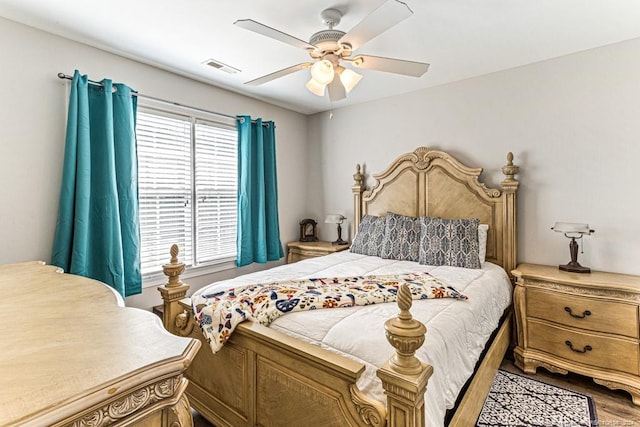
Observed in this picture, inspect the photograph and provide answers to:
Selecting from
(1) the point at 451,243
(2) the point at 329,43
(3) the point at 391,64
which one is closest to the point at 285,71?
(2) the point at 329,43

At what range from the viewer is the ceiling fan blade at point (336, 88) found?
219cm

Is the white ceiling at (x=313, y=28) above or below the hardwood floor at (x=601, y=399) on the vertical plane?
above

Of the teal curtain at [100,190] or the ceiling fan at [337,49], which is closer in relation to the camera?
the ceiling fan at [337,49]

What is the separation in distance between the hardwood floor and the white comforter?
674mm

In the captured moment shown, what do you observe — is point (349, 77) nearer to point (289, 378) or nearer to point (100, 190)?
point (289, 378)

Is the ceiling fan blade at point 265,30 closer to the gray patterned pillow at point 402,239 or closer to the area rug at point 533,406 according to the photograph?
the gray patterned pillow at point 402,239

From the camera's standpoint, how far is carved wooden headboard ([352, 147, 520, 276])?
2902 millimetres

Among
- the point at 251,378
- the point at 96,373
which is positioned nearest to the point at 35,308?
the point at 96,373

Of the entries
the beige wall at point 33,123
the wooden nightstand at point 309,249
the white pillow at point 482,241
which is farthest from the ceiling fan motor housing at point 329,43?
the wooden nightstand at point 309,249

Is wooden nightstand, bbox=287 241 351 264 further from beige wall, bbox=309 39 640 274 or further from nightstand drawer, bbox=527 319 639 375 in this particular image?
nightstand drawer, bbox=527 319 639 375

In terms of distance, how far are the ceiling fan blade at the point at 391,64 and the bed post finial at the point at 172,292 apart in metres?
1.68

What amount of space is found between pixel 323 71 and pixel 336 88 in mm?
308

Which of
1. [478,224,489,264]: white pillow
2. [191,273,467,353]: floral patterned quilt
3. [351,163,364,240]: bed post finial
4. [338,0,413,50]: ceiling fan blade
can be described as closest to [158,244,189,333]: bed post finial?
[191,273,467,353]: floral patterned quilt

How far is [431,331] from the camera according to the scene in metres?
1.47
